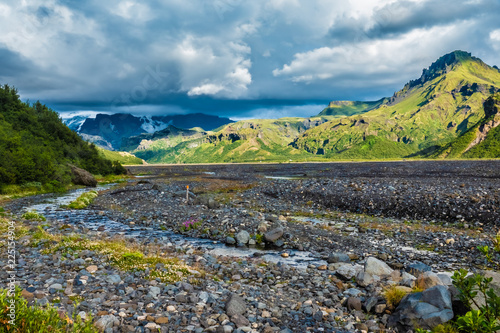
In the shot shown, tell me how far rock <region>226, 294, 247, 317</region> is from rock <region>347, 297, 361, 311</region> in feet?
12.0

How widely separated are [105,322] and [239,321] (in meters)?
3.60

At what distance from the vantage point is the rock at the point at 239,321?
805 cm

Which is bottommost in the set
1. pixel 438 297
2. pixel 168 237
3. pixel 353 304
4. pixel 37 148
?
pixel 168 237

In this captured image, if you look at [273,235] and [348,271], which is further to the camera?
[273,235]

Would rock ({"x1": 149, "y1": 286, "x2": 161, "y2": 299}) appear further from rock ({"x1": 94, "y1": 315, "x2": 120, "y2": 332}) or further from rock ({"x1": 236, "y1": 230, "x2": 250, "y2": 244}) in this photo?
rock ({"x1": 236, "y1": 230, "x2": 250, "y2": 244})

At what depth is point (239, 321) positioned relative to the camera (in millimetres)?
8133

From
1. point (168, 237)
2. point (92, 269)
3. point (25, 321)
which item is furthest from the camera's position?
point (168, 237)

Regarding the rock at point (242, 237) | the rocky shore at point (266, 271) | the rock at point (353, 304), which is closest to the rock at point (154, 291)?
the rocky shore at point (266, 271)

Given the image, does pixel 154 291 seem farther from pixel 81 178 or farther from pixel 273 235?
pixel 81 178

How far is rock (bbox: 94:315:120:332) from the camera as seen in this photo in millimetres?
7062

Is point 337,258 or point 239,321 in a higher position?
point 239,321

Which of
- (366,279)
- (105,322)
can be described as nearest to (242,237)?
(366,279)

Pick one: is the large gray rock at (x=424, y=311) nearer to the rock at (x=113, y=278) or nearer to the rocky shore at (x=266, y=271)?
the rocky shore at (x=266, y=271)

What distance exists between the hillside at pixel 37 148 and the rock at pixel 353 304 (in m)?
51.3
